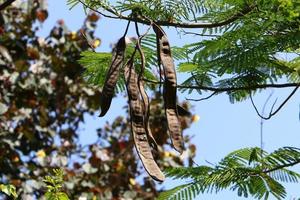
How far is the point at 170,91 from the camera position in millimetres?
1105

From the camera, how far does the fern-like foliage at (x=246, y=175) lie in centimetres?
149

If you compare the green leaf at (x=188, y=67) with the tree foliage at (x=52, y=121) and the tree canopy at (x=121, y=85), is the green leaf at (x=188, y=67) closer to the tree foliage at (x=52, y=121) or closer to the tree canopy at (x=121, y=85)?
the tree canopy at (x=121, y=85)

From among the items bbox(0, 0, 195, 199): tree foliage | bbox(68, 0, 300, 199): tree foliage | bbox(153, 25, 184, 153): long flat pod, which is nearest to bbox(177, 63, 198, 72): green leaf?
bbox(68, 0, 300, 199): tree foliage

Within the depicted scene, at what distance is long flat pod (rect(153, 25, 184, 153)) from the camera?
107 cm

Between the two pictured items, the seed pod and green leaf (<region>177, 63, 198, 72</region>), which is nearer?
the seed pod

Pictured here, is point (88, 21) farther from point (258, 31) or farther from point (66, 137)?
point (258, 31)

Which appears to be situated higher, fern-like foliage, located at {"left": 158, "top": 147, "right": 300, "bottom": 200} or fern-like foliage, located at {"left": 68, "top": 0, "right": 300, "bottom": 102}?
fern-like foliage, located at {"left": 68, "top": 0, "right": 300, "bottom": 102}

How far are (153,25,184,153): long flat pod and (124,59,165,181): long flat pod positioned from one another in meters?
0.05

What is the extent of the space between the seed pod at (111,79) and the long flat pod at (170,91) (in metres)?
0.07

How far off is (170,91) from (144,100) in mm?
48

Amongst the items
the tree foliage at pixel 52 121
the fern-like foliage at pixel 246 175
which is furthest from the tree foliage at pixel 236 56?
the tree foliage at pixel 52 121

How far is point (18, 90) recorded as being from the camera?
4355 millimetres

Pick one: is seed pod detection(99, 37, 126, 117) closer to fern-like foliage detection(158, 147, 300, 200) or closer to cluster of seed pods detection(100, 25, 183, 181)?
cluster of seed pods detection(100, 25, 183, 181)

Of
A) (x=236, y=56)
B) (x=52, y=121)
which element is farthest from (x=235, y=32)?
(x=52, y=121)
